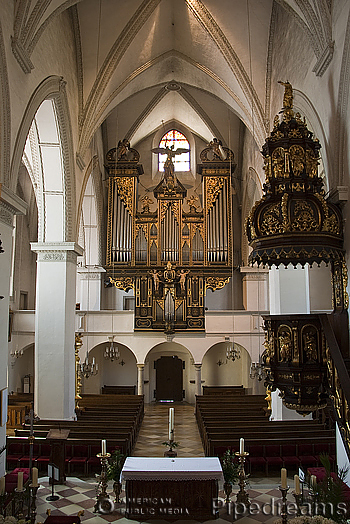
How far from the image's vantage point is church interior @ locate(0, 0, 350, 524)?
322 inches

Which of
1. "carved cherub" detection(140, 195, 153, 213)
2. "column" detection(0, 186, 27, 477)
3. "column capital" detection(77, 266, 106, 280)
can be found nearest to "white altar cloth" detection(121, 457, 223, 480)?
"column" detection(0, 186, 27, 477)

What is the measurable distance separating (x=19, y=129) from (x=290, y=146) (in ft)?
17.3

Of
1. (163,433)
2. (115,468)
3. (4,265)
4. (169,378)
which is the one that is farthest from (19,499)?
(169,378)

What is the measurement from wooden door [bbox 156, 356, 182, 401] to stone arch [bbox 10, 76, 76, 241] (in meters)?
11.1

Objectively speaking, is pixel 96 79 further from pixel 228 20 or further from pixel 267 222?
pixel 267 222

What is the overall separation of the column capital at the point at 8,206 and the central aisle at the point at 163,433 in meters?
7.39

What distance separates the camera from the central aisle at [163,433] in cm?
1315

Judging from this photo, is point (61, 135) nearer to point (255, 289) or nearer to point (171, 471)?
point (171, 471)

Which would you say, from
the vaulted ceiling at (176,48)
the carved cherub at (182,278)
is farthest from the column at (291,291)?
the carved cherub at (182,278)

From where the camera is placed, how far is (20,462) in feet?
34.8

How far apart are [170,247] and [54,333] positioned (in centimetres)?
730

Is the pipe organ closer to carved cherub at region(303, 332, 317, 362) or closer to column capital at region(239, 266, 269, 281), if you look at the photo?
column capital at region(239, 266, 269, 281)

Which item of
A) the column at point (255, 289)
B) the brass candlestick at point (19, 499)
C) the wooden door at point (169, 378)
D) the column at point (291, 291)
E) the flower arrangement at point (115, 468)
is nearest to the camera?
the brass candlestick at point (19, 499)

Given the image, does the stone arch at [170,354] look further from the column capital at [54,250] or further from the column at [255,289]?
the column capital at [54,250]
